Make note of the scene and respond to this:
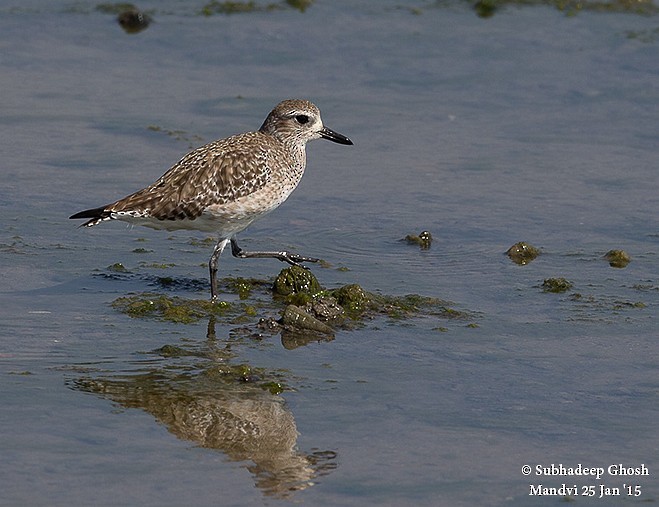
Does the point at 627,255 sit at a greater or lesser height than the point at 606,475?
greater

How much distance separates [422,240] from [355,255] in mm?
558

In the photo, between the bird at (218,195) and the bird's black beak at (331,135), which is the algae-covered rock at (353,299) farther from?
the bird's black beak at (331,135)

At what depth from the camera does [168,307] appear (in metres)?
9.29

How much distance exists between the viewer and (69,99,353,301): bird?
376 inches

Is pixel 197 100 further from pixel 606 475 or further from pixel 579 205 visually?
pixel 606 475

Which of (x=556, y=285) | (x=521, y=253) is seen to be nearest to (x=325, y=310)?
(x=556, y=285)

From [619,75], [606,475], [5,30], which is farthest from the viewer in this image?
[5,30]

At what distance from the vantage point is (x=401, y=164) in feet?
40.9

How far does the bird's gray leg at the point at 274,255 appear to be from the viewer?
10.0 meters

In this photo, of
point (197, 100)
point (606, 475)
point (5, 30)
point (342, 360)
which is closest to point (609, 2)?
point (197, 100)

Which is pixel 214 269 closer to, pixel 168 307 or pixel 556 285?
pixel 168 307

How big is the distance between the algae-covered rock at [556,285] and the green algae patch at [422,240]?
4.03ft

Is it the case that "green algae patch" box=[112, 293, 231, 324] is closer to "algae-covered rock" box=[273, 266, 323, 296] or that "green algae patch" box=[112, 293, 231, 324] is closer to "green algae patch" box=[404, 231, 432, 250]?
"algae-covered rock" box=[273, 266, 323, 296]

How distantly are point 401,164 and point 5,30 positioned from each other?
5.92 m
